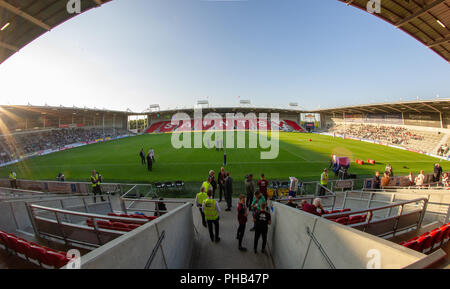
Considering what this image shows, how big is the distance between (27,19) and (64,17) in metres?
1.44

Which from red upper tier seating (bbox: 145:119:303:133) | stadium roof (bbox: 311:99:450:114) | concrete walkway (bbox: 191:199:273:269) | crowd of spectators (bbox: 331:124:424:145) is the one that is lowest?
concrete walkway (bbox: 191:199:273:269)

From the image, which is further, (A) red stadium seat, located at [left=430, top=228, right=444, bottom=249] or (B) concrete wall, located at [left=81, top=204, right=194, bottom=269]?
(A) red stadium seat, located at [left=430, top=228, right=444, bottom=249]

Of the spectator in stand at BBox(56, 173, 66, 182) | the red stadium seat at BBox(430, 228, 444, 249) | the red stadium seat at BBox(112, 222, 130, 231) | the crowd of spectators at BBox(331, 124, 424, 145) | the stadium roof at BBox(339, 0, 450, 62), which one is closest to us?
the red stadium seat at BBox(430, 228, 444, 249)

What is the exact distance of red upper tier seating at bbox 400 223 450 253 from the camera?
2893 mm

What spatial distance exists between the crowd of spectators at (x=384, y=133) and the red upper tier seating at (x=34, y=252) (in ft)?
151

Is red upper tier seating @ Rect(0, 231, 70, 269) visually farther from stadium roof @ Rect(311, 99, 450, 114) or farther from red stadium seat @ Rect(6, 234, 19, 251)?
stadium roof @ Rect(311, 99, 450, 114)

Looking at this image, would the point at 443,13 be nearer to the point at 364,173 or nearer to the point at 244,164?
the point at 364,173

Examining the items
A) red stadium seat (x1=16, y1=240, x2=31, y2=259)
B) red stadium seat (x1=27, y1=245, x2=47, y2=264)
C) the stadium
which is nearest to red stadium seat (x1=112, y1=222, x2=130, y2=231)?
the stadium

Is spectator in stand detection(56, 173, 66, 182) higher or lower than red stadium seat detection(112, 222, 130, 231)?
lower

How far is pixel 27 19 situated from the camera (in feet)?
25.7

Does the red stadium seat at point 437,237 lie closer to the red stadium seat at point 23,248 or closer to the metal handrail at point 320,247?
the metal handrail at point 320,247

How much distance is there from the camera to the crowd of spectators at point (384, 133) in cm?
3293
